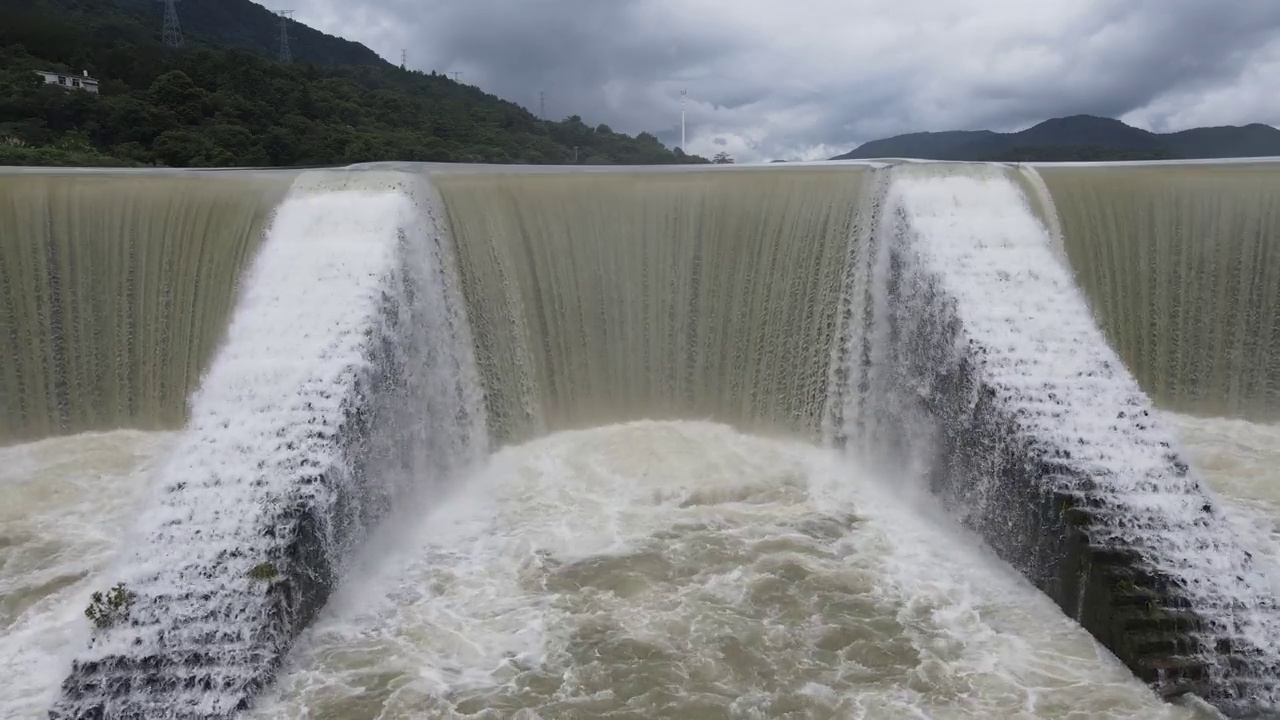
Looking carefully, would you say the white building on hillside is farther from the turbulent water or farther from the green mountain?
the turbulent water

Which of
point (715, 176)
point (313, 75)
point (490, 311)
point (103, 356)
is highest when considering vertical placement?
point (313, 75)

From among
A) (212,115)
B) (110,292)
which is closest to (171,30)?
(212,115)

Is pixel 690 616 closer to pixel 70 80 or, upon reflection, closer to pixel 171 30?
pixel 70 80

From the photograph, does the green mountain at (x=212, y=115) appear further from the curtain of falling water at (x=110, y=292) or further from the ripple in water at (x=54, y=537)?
the ripple in water at (x=54, y=537)

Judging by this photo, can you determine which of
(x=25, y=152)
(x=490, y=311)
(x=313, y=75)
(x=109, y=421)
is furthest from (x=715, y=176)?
(x=313, y=75)

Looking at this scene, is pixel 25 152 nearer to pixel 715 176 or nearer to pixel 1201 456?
pixel 715 176

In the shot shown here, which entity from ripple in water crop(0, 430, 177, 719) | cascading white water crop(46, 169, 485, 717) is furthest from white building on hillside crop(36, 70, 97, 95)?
cascading white water crop(46, 169, 485, 717)

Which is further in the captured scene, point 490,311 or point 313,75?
point 313,75
